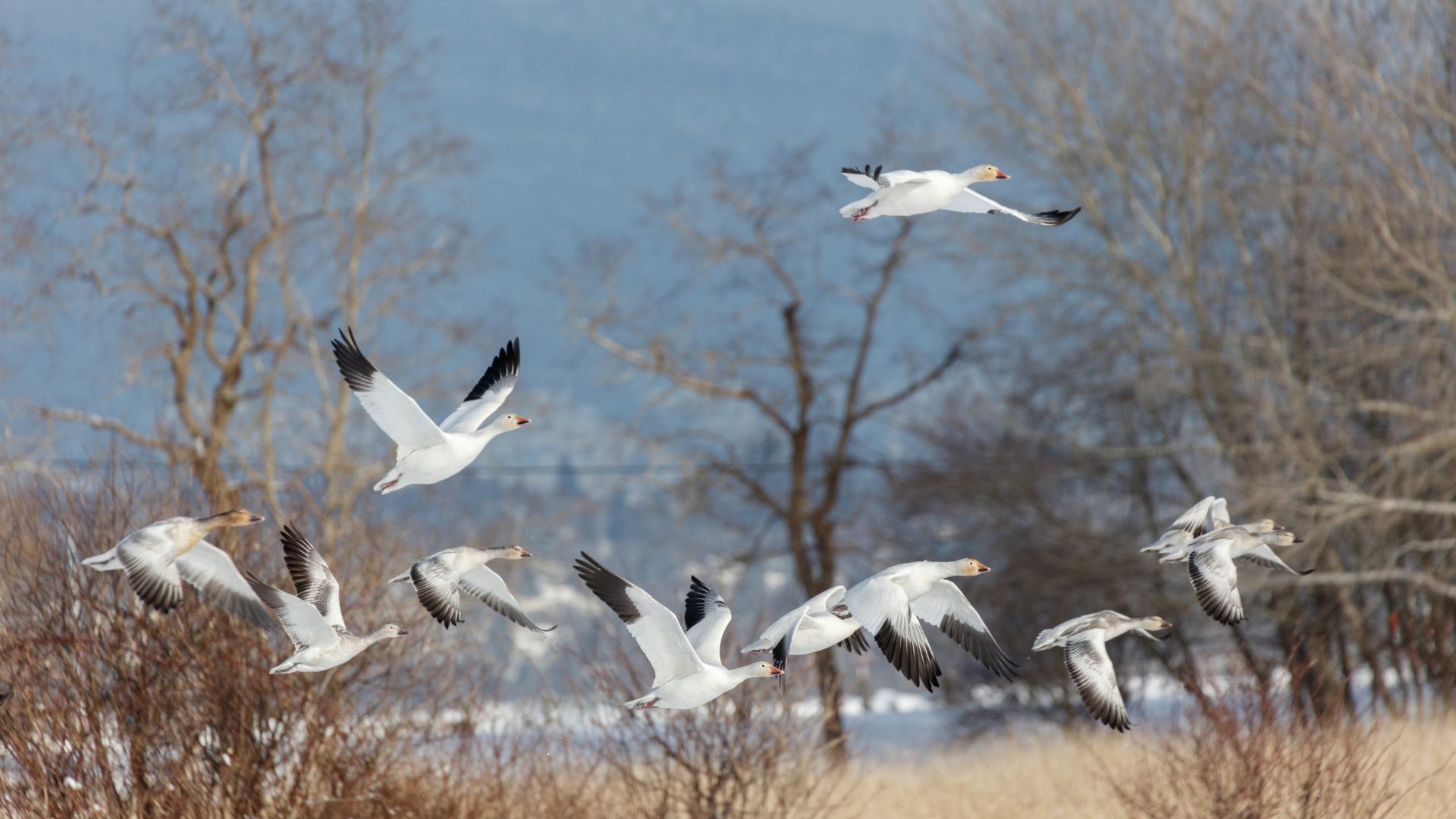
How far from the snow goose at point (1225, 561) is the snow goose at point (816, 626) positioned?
1.19m

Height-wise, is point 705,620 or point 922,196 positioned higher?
point 922,196

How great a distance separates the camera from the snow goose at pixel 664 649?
4.85m

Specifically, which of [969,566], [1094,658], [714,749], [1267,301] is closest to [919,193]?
[969,566]

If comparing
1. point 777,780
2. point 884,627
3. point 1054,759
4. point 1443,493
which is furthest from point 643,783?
point 1443,493

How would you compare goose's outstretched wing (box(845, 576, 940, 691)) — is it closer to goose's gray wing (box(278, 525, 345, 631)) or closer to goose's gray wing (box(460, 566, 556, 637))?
goose's gray wing (box(460, 566, 556, 637))

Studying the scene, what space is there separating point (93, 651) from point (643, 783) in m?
3.48

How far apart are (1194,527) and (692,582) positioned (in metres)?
2.03

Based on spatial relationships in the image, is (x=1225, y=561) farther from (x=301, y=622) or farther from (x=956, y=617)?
(x=301, y=622)

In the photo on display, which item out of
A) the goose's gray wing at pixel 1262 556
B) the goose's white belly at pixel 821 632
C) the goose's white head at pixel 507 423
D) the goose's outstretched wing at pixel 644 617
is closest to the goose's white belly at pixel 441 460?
the goose's white head at pixel 507 423

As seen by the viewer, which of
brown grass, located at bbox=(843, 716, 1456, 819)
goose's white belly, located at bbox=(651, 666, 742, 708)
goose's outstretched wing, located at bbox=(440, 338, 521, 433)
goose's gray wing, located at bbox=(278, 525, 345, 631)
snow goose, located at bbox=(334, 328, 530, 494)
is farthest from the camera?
brown grass, located at bbox=(843, 716, 1456, 819)

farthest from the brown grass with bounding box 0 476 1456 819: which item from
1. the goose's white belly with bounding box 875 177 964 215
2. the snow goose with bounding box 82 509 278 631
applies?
the goose's white belly with bounding box 875 177 964 215

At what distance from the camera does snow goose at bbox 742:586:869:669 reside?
193 inches

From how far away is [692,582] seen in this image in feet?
18.6

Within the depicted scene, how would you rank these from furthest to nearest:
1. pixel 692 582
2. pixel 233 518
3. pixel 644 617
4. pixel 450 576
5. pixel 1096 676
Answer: pixel 692 582 < pixel 1096 676 < pixel 450 576 < pixel 644 617 < pixel 233 518
